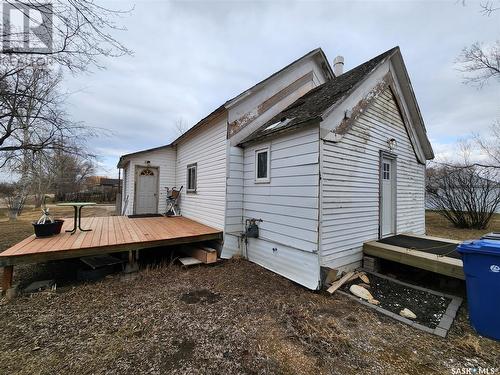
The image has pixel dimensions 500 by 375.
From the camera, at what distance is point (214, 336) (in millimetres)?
2812

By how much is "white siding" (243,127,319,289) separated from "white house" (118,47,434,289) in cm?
2

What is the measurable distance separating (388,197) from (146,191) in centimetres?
988

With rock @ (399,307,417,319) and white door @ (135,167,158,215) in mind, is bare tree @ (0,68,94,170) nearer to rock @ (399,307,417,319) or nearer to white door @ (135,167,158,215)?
white door @ (135,167,158,215)

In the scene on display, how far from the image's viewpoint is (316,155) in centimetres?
436

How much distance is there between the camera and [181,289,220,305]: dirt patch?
3.75 metres

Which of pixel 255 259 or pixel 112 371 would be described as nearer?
pixel 112 371

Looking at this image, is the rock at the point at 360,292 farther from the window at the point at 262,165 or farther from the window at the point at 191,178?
the window at the point at 191,178

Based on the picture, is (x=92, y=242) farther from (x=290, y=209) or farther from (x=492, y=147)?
(x=492, y=147)

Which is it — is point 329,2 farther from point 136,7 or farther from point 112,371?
point 112,371

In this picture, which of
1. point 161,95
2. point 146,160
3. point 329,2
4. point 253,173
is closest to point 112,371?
point 253,173

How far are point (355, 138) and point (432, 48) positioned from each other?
4.31 m

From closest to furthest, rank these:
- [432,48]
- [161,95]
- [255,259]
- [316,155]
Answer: [316,155]
[255,259]
[432,48]
[161,95]

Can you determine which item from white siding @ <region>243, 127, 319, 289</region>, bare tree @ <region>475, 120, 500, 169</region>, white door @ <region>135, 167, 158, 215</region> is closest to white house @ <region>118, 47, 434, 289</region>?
white siding @ <region>243, 127, 319, 289</region>

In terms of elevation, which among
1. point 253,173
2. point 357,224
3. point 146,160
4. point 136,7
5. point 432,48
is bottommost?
point 357,224
